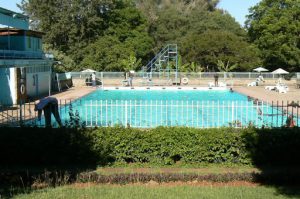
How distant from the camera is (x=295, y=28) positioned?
4325cm

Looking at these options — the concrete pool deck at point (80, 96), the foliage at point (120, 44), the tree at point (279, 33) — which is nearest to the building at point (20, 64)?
the concrete pool deck at point (80, 96)

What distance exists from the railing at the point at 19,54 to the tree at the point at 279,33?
77.8 feet

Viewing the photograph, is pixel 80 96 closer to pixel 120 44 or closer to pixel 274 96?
pixel 274 96

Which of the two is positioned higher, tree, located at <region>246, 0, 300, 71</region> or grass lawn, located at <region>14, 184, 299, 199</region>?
tree, located at <region>246, 0, 300, 71</region>

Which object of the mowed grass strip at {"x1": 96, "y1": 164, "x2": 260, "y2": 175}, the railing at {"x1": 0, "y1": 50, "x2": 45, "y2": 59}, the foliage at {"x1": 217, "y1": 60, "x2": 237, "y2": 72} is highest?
the railing at {"x1": 0, "y1": 50, "x2": 45, "y2": 59}

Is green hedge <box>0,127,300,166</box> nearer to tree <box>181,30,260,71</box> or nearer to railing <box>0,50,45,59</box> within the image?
railing <box>0,50,45,59</box>

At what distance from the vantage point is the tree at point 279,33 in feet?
143

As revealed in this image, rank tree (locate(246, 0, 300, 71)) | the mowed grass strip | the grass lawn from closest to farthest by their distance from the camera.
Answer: the grass lawn → the mowed grass strip → tree (locate(246, 0, 300, 71))

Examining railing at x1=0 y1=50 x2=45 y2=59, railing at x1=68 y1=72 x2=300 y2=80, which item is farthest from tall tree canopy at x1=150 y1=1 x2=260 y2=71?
railing at x1=0 y1=50 x2=45 y2=59

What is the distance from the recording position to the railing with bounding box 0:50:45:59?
82.5ft

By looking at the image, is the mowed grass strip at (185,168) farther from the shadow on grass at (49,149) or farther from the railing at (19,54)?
the railing at (19,54)

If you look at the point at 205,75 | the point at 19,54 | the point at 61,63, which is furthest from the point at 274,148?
the point at 61,63

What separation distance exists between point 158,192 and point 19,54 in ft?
76.7

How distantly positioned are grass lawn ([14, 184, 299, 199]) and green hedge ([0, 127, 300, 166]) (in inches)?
103
